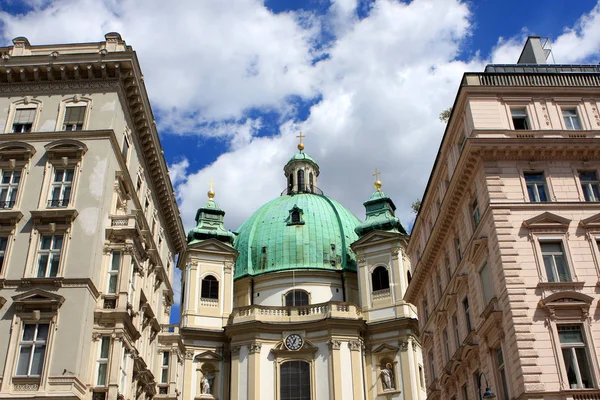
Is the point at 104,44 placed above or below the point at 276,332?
above

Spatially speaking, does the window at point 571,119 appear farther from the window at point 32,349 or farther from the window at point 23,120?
the window at point 23,120

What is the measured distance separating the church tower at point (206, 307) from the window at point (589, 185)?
3743 cm

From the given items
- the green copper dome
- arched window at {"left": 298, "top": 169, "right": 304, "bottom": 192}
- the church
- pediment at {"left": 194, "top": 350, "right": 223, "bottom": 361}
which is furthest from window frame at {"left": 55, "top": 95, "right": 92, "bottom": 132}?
arched window at {"left": 298, "top": 169, "right": 304, "bottom": 192}

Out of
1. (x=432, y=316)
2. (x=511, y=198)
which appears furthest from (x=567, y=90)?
(x=432, y=316)

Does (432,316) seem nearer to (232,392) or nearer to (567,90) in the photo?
(567,90)

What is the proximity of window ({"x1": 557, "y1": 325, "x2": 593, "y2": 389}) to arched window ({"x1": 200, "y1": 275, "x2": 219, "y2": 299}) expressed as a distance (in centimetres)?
4150

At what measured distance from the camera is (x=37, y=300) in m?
27.5

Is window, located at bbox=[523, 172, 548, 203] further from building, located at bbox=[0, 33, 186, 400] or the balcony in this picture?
the balcony

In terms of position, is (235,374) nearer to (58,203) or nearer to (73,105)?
(58,203)

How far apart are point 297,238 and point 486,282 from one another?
41490 millimetres

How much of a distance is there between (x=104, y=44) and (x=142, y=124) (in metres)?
4.29

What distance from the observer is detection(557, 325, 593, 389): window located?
2525 cm

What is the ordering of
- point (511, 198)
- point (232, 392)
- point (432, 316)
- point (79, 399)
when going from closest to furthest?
point (79, 399)
point (511, 198)
point (432, 316)
point (232, 392)

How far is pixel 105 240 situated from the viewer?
1200 inches
